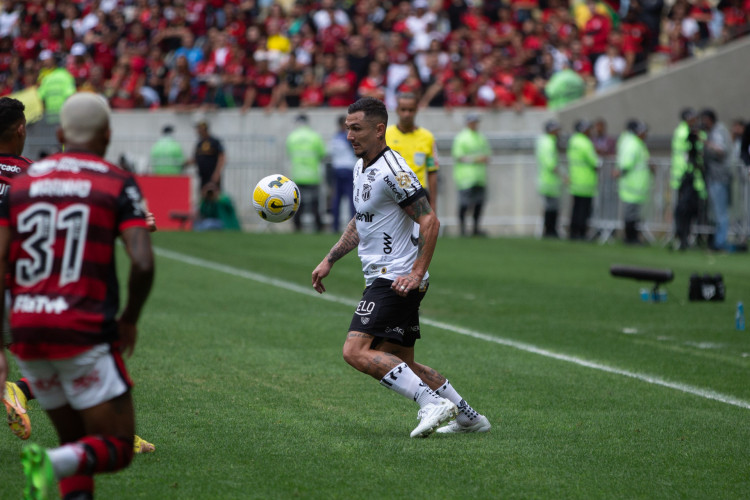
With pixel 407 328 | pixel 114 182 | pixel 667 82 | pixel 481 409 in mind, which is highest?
pixel 667 82

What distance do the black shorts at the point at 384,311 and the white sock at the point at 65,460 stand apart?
2824 millimetres

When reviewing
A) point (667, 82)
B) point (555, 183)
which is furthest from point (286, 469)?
point (667, 82)

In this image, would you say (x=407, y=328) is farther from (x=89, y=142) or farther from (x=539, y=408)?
(x=89, y=142)

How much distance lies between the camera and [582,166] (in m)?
23.4

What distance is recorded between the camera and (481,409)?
810 centimetres

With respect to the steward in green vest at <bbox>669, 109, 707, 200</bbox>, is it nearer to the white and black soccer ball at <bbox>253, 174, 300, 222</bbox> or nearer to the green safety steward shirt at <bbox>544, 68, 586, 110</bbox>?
the green safety steward shirt at <bbox>544, 68, 586, 110</bbox>

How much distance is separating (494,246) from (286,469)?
1592cm

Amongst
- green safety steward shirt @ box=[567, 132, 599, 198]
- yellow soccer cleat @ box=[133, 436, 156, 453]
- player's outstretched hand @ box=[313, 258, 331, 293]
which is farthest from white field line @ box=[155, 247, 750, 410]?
green safety steward shirt @ box=[567, 132, 599, 198]

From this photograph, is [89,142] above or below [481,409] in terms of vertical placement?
above

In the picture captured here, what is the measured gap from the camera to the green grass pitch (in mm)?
6098

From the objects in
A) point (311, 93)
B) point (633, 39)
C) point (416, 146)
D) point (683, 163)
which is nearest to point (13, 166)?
point (416, 146)

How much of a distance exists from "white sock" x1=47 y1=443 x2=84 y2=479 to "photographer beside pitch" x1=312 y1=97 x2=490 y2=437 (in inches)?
110

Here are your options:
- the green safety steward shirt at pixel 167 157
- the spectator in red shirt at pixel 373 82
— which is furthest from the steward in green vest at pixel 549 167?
the green safety steward shirt at pixel 167 157

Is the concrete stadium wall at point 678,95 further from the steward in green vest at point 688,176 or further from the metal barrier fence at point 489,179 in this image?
the steward in green vest at point 688,176
